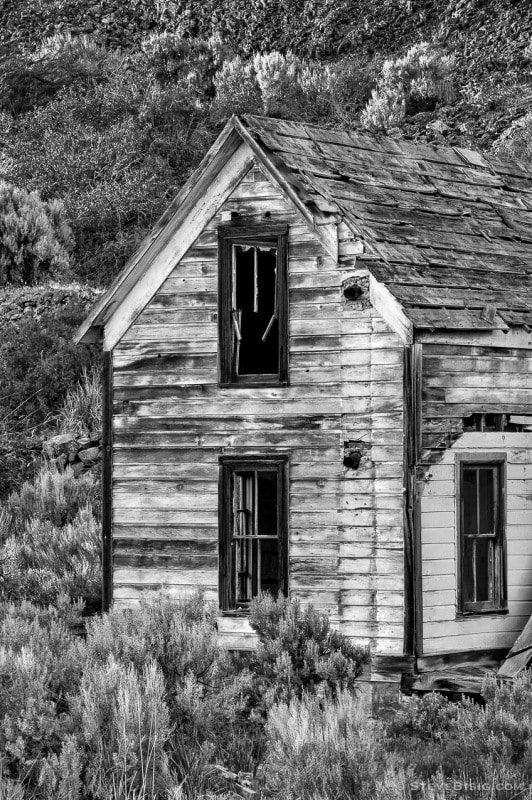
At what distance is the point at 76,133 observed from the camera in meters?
37.2

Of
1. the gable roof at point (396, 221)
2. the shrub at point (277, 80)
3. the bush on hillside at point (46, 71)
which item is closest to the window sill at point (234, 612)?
the gable roof at point (396, 221)

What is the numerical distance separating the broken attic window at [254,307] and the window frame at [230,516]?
36.8 inches

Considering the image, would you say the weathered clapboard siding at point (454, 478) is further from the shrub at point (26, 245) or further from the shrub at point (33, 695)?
the shrub at point (26, 245)

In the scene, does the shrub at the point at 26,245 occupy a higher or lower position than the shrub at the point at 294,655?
higher

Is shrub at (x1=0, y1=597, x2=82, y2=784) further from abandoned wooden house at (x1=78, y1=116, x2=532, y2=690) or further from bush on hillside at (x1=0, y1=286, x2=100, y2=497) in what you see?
bush on hillside at (x1=0, y1=286, x2=100, y2=497)

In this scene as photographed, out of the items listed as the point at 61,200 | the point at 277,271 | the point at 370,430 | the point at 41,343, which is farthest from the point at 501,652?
the point at 61,200

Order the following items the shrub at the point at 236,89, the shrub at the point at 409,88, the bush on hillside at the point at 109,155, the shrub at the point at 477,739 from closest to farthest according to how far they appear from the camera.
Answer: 1. the shrub at the point at 477,739
2. the bush on hillside at the point at 109,155
3. the shrub at the point at 409,88
4. the shrub at the point at 236,89

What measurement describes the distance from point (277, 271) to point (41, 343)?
36.6ft

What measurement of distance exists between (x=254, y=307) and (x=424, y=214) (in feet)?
7.69

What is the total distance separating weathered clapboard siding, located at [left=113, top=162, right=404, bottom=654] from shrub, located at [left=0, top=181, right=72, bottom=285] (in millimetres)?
15043

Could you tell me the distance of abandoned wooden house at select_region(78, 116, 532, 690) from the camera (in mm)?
13398

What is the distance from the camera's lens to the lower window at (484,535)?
14.1 m

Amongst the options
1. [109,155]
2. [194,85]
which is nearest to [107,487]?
[109,155]

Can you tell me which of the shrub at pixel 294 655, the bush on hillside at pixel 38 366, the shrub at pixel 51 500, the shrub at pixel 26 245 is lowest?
the shrub at pixel 294 655
